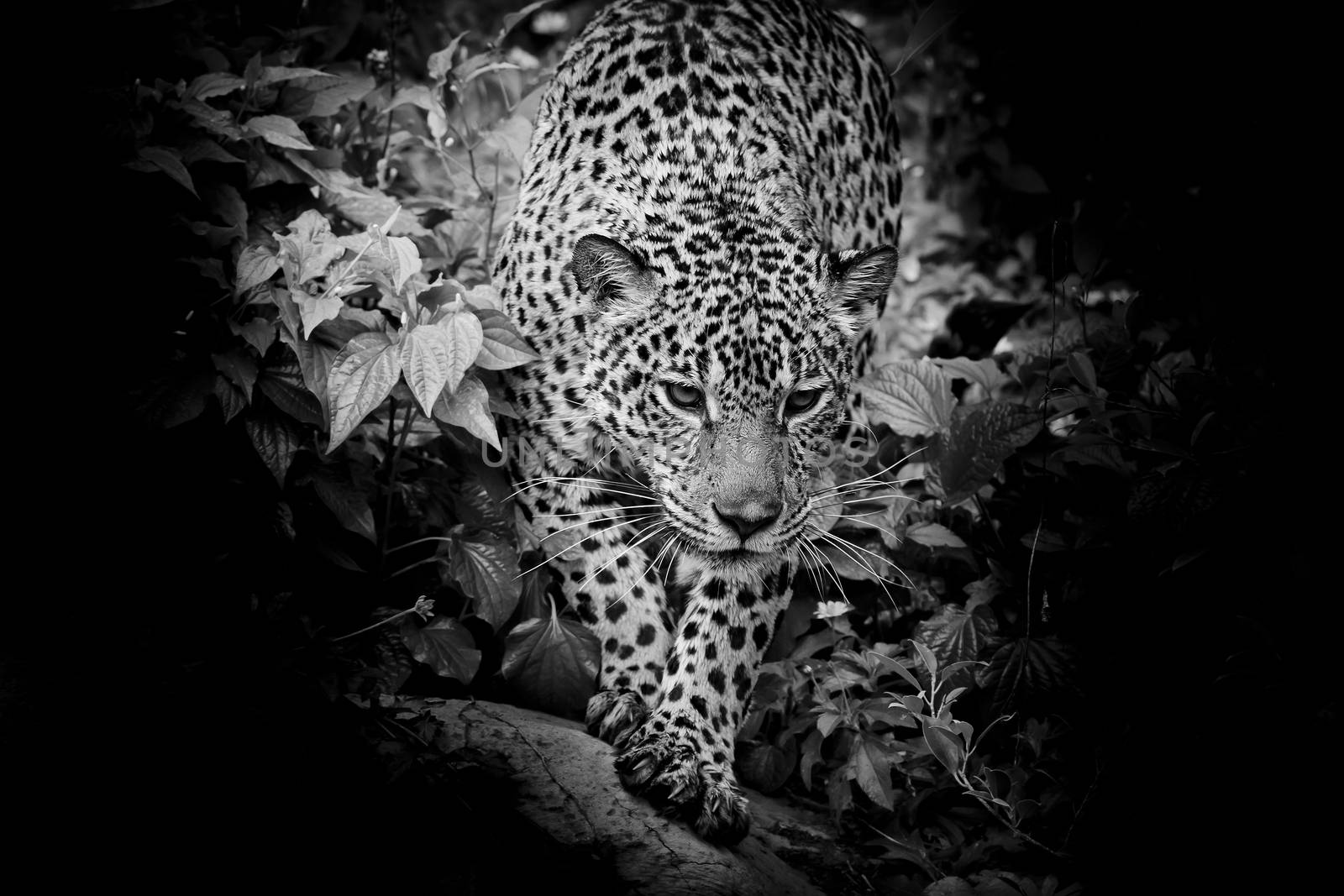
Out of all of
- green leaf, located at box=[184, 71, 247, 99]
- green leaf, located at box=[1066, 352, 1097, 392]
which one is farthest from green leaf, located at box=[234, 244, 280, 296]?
green leaf, located at box=[1066, 352, 1097, 392]

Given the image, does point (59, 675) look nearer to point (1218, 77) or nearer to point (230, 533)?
point (230, 533)

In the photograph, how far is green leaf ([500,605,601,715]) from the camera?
15.3ft

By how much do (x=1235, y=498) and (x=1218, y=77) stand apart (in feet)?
4.88

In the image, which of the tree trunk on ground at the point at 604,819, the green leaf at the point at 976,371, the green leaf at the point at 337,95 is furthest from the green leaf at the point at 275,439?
the green leaf at the point at 976,371

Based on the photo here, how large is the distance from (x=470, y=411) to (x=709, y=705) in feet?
4.98

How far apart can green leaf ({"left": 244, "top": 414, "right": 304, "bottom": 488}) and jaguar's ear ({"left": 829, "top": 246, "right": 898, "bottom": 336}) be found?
2275 mm

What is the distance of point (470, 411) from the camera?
13.7 feet

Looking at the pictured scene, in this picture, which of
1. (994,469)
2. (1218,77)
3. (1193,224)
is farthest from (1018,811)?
(1218,77)

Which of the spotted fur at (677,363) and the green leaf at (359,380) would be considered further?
the spotted fur at (677,363)

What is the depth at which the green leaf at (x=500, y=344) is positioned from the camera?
4.30 metres

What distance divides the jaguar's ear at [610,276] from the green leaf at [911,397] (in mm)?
1337

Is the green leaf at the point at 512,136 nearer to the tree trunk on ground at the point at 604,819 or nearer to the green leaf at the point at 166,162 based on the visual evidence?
the green leaf at the point at 166,162

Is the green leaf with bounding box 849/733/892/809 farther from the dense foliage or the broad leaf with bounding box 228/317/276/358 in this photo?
the broad leaf with bounding box 228/317/276/358

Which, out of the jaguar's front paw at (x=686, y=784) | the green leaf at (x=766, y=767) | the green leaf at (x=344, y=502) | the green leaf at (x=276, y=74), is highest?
the green leaf at (x=276, y=74)
